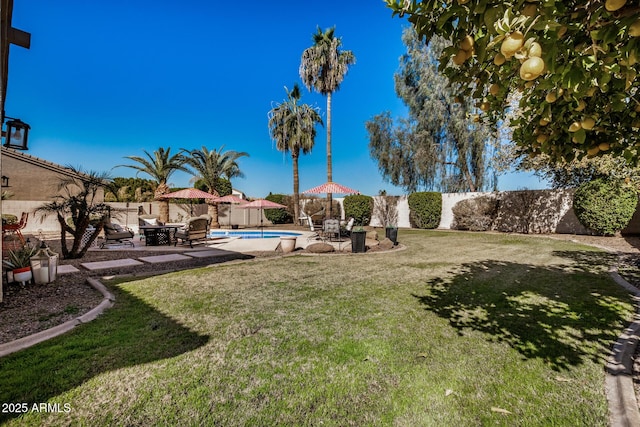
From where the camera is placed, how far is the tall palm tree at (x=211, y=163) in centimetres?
2139

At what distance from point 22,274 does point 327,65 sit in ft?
56.0

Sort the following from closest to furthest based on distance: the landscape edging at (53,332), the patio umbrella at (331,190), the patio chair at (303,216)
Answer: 1. the landscape edging at (53,332)
2. the patio umbrella at (331,190)
3. the patio chair at (303,216)

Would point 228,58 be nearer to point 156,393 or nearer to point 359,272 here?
point 359,272

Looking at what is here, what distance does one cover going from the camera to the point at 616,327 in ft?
11.4

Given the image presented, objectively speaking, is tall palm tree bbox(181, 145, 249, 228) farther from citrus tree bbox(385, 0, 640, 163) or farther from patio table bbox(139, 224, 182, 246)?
citrus tree bbox(385, 0, 640, 163)

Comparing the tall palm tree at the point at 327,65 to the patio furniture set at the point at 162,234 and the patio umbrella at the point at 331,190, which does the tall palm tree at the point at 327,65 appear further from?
the patio furniture set at the point at 162,234

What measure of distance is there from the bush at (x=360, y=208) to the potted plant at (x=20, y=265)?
18823mm

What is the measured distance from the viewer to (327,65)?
56.6 feet

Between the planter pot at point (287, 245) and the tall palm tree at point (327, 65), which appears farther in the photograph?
the tall palm tree at point (327, 65)

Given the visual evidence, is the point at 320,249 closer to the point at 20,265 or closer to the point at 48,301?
the point at 48,301

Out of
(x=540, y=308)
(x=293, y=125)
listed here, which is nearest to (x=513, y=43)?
(x=540, y=308)

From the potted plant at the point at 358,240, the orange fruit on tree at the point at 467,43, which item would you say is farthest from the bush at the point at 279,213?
the orange fruit on tree at the point at 467,43

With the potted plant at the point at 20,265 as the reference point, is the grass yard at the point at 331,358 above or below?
below

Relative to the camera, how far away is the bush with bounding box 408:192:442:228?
1853 centimetres
